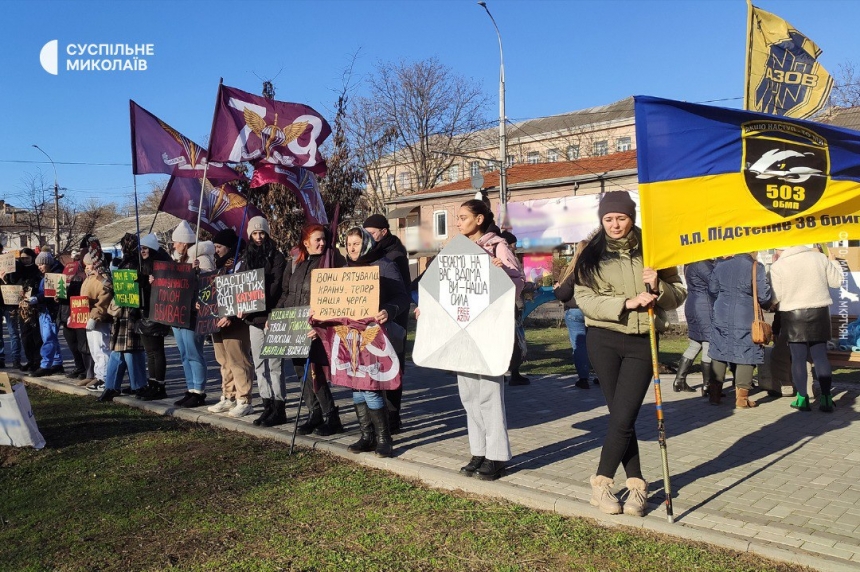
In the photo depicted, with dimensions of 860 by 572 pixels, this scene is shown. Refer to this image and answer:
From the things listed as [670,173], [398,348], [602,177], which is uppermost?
[602,177]

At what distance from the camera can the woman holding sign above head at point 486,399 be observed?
549 centimetres

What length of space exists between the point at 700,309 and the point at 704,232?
5063mm

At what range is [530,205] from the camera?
7.82 metres

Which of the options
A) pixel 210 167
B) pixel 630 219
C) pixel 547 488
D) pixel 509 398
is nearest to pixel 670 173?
pixel 630 219

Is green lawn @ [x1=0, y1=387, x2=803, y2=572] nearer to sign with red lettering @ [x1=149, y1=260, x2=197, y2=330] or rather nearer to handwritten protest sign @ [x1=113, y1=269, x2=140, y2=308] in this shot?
sign with red lettering @ [x1=149, y1=260, x2=197, y2=330]

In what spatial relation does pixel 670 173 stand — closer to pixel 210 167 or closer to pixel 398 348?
pixel 398 348

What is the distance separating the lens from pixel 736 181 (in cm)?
467

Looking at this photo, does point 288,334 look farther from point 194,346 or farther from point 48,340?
point 48,340

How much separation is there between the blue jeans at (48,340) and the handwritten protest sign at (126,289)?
3.59 m

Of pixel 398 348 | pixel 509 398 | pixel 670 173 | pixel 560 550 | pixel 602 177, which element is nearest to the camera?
pixel 560 550

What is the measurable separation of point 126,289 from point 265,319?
8.30ft

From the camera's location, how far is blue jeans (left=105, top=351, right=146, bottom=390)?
9375mm

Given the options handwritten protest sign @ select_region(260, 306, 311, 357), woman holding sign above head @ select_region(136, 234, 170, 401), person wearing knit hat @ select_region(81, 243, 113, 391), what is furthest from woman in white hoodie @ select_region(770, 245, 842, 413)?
person wearing knit hat @ select_region(81, 243, 113, 391)

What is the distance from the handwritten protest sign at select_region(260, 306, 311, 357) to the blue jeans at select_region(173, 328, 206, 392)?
5.96 ft
